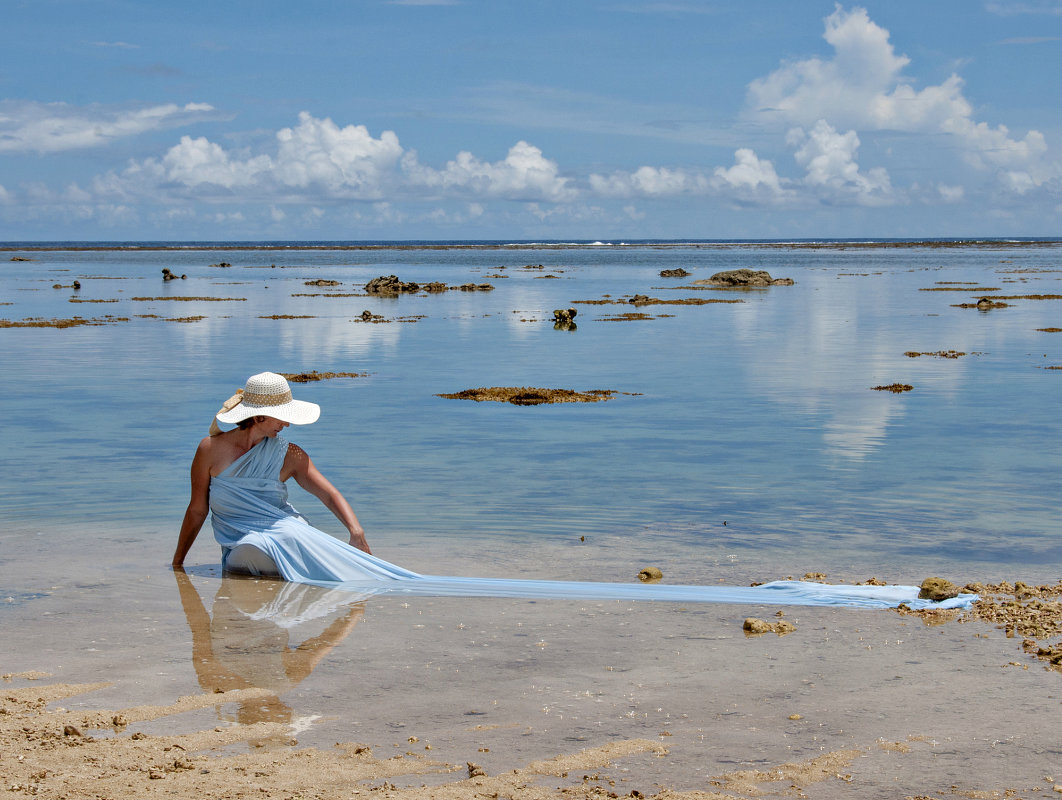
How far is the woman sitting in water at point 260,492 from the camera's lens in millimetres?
8008

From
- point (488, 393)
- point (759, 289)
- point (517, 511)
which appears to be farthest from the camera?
point (759, 289)

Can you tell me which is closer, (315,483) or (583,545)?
(315,483)

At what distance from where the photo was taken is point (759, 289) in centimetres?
5856

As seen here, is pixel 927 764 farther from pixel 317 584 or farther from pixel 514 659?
pixel 317 584

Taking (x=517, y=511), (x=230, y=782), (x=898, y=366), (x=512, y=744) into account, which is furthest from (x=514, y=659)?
(x=898, y=366)

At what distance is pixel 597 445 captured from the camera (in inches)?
558

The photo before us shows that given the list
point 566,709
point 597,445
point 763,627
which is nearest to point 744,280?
point 597,445

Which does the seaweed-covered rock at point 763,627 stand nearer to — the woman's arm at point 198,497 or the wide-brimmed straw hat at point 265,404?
the wide-brimmed straw hat at point 265,404

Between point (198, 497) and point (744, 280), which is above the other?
point (744, 280)

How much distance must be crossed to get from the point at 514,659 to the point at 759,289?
5405 centimetres

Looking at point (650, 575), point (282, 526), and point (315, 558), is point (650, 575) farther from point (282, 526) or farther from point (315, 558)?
point (282, 526)

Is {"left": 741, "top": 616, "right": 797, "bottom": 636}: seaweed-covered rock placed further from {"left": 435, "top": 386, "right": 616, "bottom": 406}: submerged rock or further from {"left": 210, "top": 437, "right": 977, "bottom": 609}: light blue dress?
{"left": 435, "top": 386, "right": 616, "bottom": 406}: submerged rock

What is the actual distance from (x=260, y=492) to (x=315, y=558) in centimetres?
63

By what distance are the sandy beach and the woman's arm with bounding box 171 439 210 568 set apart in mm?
951
